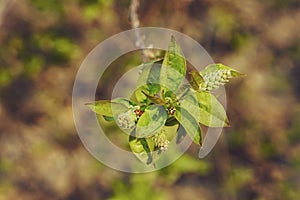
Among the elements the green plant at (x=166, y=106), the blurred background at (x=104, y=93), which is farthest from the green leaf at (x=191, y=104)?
the blurred background at (x=104, y=93)

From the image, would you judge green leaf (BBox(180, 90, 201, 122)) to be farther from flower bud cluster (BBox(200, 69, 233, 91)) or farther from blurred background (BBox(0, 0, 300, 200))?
blurred background (BBox(0, 0, 300, 200))

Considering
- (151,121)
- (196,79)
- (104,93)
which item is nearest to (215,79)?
(196,79)

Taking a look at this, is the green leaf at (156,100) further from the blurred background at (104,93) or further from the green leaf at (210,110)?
the blurred background at (104,93)

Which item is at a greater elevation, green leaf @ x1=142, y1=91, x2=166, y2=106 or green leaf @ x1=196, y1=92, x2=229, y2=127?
green leaf @ x1=142, y1=91, x2=166, y2=106

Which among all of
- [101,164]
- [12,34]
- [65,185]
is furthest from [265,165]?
[12,34]

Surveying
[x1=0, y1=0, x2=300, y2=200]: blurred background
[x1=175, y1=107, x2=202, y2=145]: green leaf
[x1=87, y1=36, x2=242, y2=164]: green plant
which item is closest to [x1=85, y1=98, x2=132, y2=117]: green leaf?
[x1=87, y1=36, x2=242, y2=164]: green plant

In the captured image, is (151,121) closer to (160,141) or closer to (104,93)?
(160,141)
